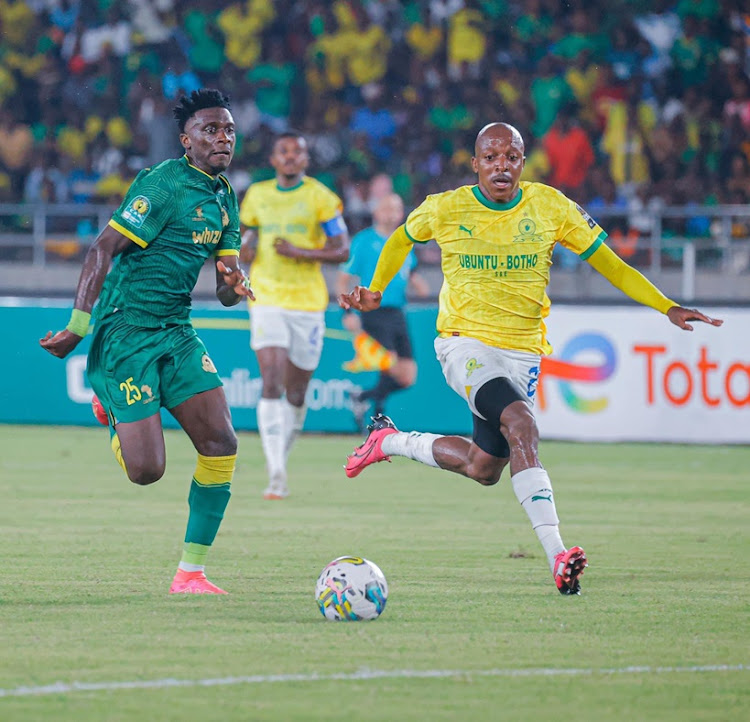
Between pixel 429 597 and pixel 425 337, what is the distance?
31.5ft

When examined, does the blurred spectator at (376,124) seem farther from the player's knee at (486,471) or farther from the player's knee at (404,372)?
the player's knee at (486,471)

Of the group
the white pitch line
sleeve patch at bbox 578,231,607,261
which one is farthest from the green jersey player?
the white pitch line

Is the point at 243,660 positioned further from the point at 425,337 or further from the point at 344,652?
the point at 425,337

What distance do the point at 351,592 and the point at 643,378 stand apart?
9.66 meters

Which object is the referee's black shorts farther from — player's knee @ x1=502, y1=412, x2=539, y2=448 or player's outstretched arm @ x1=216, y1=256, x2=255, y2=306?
player's knee @ x1=502, y1=412, x2=539, y2=448

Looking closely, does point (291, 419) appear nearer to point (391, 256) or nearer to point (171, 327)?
point (391, 256)

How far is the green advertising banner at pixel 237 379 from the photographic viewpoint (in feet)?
54.1

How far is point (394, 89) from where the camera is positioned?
2128 cm

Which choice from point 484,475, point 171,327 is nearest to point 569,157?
point 484,475

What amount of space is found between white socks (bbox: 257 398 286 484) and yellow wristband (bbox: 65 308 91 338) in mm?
4637

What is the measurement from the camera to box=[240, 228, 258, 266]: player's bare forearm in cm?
1184

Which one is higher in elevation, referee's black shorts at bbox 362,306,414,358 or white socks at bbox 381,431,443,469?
referee's black shorts at bbox 362,306,414,358

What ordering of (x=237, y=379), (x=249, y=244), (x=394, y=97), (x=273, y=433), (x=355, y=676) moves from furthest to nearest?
(x=394, y=97) < (x=237, y=379) < (x=249, y=244) < (x=273, y=433) < (x=355, y=676)

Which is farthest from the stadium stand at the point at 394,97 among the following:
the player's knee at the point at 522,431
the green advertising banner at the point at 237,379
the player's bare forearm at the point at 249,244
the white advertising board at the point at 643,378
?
the player's knee at the point at 522,431
